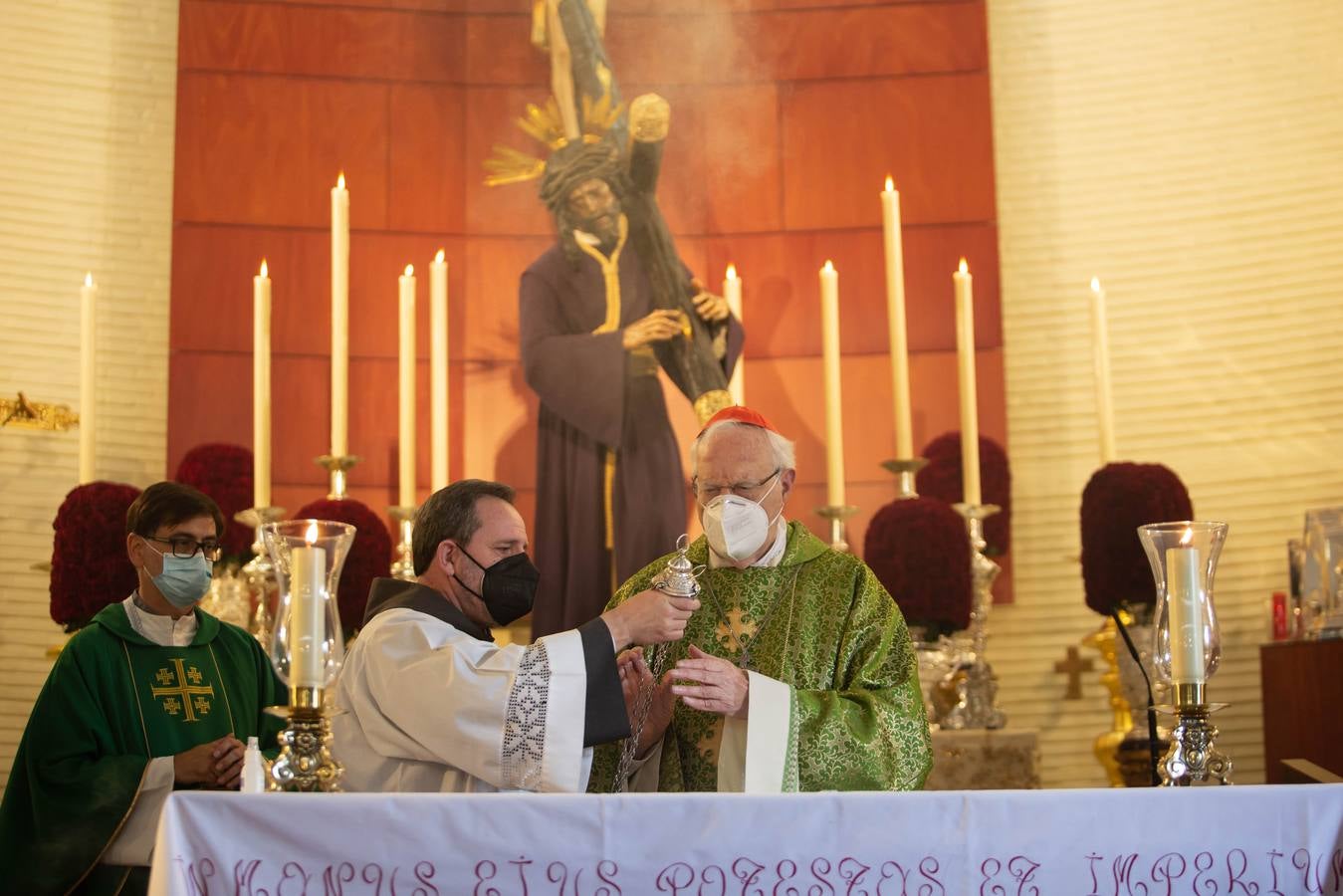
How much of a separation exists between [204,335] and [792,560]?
2839mm

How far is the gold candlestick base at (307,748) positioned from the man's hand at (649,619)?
2.08 feet

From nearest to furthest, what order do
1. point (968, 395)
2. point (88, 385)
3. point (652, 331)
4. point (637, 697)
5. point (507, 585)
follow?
1. point (507, 585)
2. point (637, 697)
3. point (88, 385)
4. point (968, 395)
5. point (652, 331)

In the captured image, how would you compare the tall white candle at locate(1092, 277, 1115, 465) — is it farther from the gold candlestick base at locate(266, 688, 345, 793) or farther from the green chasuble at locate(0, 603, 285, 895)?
the gold candlestick base at locate(266, 688, 345, 793)

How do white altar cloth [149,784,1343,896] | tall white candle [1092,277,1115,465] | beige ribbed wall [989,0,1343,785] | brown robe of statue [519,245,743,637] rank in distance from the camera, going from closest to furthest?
white altar cloth [149,784,1343,896] → tall white candle [1092,277,1115,465] → brown robe of statue [519,245,743,637] → beige ribbed wall [989,0,1343,785]

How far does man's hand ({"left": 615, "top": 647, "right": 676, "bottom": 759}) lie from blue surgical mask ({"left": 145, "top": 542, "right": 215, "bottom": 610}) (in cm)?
109

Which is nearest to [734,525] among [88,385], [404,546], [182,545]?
[182,545]

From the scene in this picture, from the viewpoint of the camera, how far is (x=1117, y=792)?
101 inches

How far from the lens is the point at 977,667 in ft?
15.9

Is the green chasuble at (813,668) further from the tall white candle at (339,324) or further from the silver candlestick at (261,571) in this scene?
the tall white candle at (339,324)

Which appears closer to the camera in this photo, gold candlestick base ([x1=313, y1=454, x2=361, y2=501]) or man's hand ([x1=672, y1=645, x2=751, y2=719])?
man's hand ([x1=672, y1=645, x2=751, y2=719])

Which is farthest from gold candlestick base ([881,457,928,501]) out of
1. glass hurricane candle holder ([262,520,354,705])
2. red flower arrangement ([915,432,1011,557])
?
glass hurricane candle holder ([262,520,354,705])

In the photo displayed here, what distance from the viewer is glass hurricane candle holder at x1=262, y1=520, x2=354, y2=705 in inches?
104

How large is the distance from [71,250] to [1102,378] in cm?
377

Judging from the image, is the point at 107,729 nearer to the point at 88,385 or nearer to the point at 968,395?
the point at 88,385
